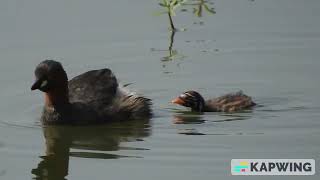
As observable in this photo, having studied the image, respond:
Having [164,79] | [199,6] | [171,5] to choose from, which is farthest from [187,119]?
[199,6]

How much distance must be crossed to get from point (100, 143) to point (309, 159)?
2582 millimetres

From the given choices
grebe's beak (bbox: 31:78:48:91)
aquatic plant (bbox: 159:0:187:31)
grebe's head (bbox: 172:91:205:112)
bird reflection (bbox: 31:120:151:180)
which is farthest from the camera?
aquatic plant (bbox: 159:0:187:31)

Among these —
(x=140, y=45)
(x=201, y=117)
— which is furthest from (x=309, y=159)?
(x=140, y=45)

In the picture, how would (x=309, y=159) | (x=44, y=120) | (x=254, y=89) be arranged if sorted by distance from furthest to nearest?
1. (x=254, y=89)
2. (x=44, y=120)
3. (x=309, y=159)

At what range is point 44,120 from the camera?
1228cm

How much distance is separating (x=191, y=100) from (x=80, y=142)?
1.67 meters

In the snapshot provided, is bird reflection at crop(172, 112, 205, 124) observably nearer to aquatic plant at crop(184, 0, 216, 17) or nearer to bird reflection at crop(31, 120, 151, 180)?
bird reflection at crop(31, 120, 151, 180)

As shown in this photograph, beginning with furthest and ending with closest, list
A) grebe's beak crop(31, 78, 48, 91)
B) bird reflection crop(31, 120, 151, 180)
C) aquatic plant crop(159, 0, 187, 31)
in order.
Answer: aquatic plant crop(159, 0, 187, 31) < grebe's beak crop(31, 78, 48, 91) < bird reflection crop(31, 120, 151, 180)

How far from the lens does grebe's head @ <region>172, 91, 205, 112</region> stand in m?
12.5

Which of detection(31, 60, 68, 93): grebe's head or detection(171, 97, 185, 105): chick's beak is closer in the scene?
detection(31, 60, 68, 93): grebe's head

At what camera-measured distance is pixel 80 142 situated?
11.6 meters

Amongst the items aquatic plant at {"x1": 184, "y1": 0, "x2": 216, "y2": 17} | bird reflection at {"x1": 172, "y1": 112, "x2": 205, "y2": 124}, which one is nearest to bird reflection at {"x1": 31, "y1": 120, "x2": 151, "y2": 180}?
bird reflection at {"x1": 172, "y1": 112, "x2": 205, "y2": 124}

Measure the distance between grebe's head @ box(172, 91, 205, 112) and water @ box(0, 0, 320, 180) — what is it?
6.6 inches

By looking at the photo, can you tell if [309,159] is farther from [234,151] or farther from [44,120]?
[44,120]
